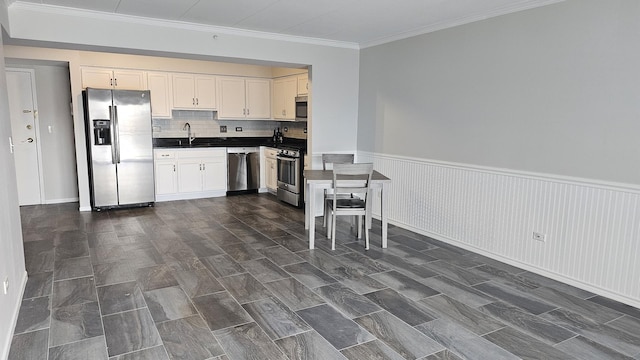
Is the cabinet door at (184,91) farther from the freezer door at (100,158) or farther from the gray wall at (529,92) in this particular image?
the gray wall at (529,92)

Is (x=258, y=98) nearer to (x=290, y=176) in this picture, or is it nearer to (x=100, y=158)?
(x=290, y=176)

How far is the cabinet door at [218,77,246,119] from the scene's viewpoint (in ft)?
23.3

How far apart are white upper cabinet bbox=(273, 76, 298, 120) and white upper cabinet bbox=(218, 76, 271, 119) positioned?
0.18 m

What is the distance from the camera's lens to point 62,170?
6441mm

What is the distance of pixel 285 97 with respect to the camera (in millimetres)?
7148

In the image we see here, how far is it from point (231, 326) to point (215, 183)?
4.51 metres

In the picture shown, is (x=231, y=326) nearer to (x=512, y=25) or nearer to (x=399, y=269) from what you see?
(x=399, y=269)

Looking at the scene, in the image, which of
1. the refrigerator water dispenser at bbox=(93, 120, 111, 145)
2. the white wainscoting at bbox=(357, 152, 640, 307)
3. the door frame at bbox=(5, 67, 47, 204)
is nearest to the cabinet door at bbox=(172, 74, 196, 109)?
the refrigerator water dispenser at bbox=(93, 120, 111, 145)

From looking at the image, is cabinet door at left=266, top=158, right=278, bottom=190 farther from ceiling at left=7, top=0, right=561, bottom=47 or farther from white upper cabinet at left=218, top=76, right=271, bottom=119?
ceiling at left=7, top=0, right=561, bottom=47

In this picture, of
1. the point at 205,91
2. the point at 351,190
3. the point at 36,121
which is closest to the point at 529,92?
the point at 351,190

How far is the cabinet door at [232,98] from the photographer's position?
7.11m

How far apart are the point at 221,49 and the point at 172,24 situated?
1.88ft

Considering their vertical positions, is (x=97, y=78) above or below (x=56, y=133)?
above

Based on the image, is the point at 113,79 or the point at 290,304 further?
the point at 113,79
